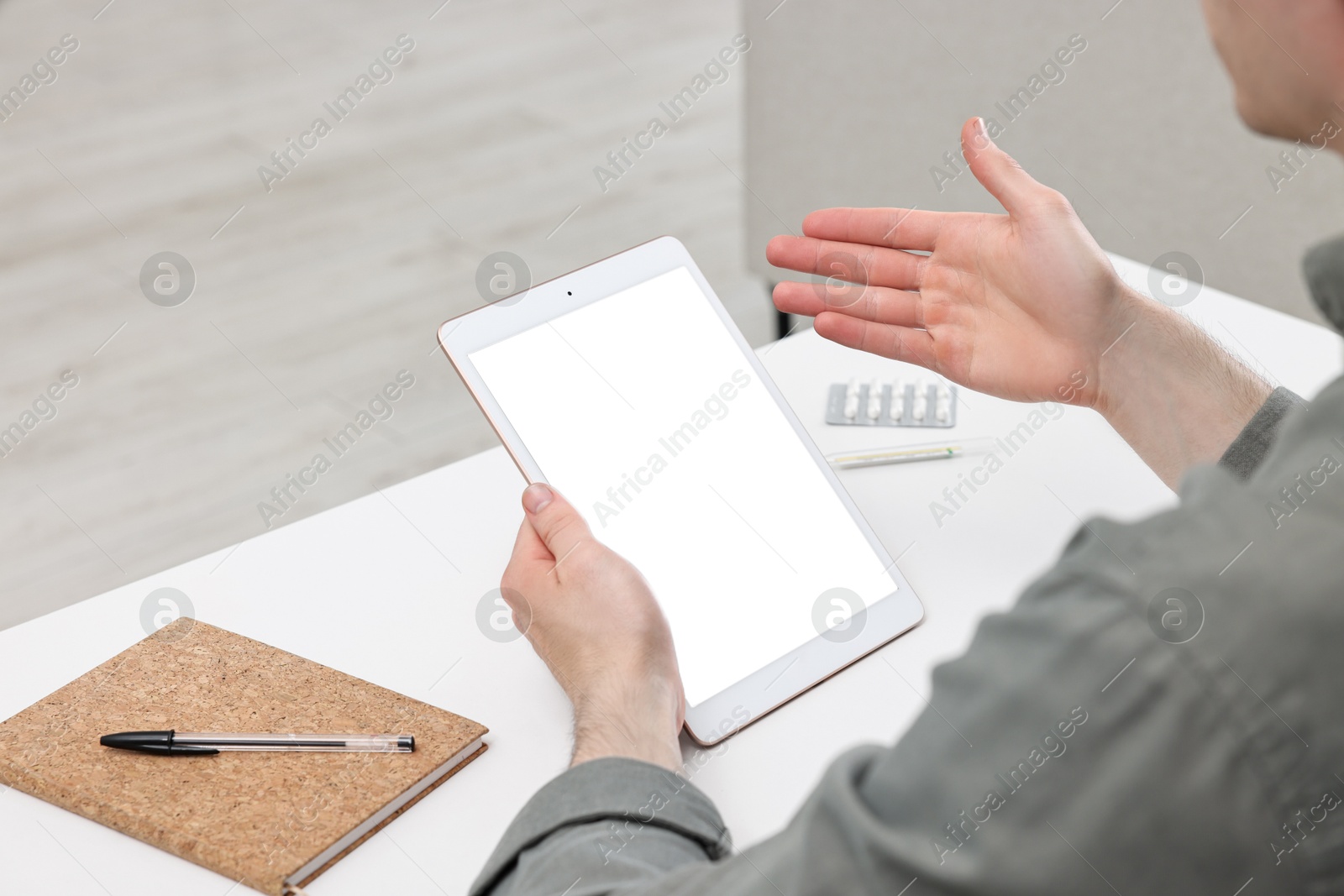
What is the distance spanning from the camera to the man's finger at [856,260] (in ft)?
3.56

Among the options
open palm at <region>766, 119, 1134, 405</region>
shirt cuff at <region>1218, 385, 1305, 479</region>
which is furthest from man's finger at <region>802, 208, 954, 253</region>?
shirt cuff at <region>1218, 385, 1305, 479</region>

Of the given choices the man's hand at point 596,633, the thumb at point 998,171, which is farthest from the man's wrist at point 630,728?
the thumb at point 998,171

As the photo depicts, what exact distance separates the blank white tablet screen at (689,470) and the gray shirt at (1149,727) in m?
0.43

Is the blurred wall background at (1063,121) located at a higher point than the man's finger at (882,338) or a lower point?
higher

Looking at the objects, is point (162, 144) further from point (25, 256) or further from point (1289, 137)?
point (1289, 137)

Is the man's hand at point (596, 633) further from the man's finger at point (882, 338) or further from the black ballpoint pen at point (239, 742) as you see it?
the man's finger at point (882, 338)

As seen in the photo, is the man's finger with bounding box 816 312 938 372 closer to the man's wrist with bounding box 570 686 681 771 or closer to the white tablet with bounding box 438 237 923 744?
the white tablet with bounding box 438 237 923 744

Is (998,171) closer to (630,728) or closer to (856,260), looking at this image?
(856,260)

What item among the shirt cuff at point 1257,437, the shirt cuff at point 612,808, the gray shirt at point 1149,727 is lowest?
the gray shirt at point 1149,727

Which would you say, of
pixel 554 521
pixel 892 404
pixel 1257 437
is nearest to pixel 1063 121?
pixel 892 404

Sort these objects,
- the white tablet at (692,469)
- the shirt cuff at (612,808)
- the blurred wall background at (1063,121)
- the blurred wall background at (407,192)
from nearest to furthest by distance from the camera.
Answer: the shirt cuff at (612,808)
the white tablet at (692,469)
the blurred wall background at (1063,121)
the blurred wall background at (407,192)

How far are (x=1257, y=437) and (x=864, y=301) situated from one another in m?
0.35

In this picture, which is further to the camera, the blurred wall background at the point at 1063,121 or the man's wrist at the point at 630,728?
the blurred wall background at the point at 1063,121

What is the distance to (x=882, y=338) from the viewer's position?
108 centimetres
